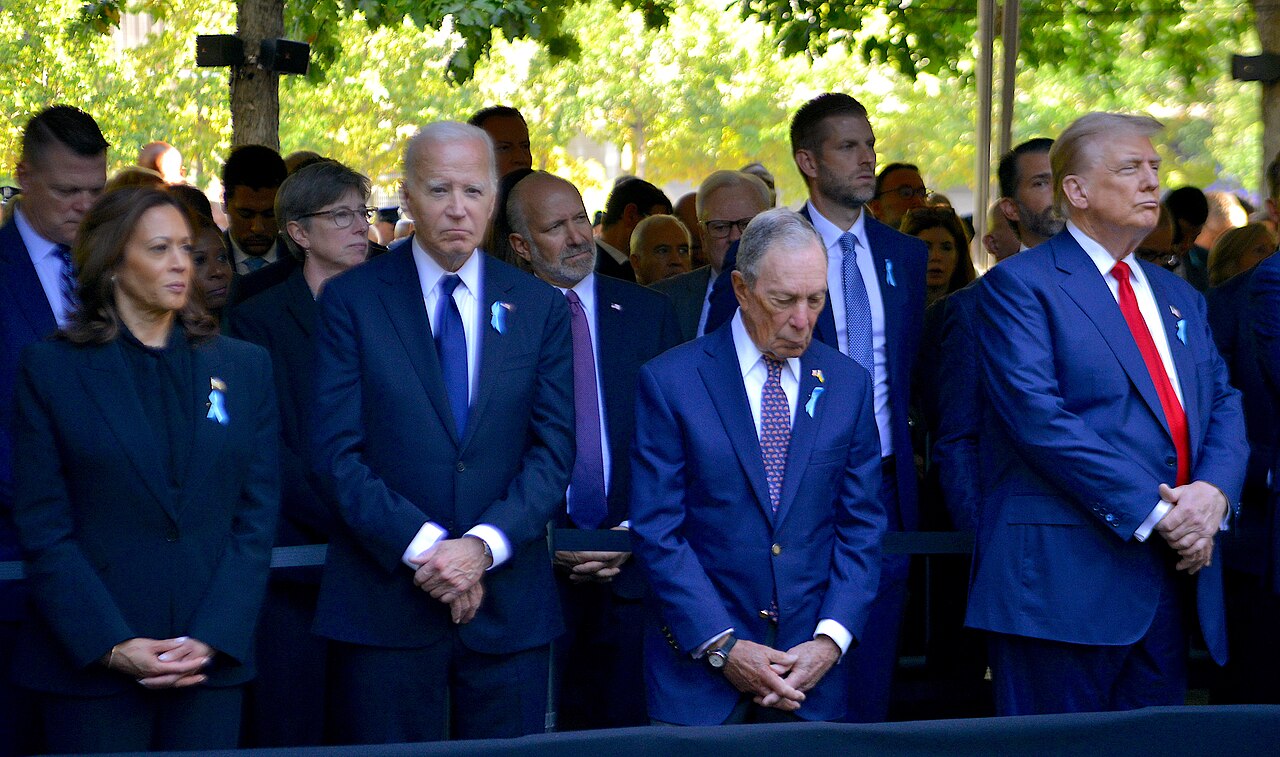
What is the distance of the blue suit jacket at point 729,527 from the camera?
13.2 ft

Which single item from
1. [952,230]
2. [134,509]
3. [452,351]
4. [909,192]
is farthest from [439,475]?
[909,192]

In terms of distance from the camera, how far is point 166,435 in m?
3.93

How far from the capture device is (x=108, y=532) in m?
3.87

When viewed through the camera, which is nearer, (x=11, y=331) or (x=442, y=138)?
(x=442, y=138)

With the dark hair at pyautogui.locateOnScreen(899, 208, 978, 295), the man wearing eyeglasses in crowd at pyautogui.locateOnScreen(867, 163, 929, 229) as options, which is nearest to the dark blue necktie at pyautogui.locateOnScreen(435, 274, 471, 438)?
the dark hair at pyautogui.locateOnScreen(899, 208, 978, 295)

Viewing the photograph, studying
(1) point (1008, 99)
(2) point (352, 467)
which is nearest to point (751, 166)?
(1) point (1008, 99)

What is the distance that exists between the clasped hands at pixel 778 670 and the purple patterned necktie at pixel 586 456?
112 centimetres

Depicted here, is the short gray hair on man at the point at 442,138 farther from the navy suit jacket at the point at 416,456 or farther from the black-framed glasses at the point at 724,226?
the black-framed glasses at the point at 724,226

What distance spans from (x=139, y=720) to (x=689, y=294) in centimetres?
344

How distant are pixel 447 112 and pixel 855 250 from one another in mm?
23275

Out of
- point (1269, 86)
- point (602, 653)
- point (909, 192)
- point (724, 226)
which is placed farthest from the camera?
point (1269, 86)

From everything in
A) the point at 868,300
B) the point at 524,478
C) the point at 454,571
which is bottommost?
the point at 454,571

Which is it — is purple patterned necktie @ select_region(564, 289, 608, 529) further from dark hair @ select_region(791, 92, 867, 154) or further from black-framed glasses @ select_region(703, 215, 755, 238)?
black-framed glasses @ select_region(703, 215, 755, 238)

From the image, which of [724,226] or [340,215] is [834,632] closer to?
[340,215]
